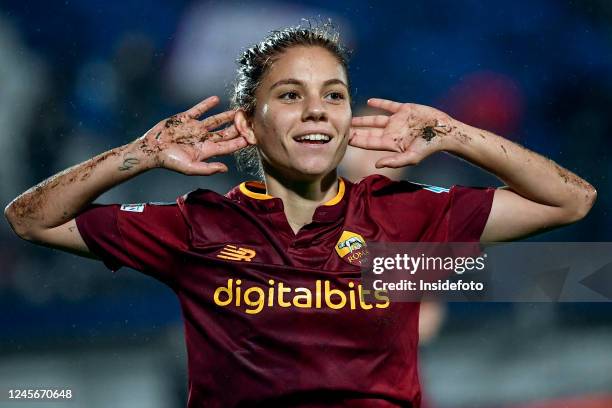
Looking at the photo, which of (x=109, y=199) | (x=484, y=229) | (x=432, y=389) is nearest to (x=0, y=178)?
(x=109, y=199)

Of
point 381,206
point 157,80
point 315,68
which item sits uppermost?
point 157,80

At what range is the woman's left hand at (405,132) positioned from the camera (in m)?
2.17

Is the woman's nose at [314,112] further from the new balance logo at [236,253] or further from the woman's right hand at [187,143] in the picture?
the new balance logo at [236,253]

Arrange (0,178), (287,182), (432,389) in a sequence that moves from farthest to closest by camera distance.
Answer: (0,178) < (432,389) < (287,182)

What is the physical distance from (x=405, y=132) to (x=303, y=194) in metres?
0.33

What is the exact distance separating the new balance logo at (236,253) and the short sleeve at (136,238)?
0.11 m

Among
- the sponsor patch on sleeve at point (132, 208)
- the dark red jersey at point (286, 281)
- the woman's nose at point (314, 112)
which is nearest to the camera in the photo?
the dark red jersey at point (286, 281)

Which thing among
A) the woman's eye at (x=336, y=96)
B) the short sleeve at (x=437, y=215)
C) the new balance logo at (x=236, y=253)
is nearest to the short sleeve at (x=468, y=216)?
the short sleeve at (x=437, y=215)

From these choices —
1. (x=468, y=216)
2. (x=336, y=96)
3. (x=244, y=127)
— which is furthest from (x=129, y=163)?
(x=468, y=216)

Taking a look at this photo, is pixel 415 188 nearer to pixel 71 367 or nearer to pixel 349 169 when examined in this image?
pixel 349 169

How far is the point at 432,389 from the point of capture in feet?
13.1

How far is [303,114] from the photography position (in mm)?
2154

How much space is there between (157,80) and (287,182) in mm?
2751

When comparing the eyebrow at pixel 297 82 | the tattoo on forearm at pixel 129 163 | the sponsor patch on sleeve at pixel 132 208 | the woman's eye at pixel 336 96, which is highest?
the eyebrow at pixel 297 82
